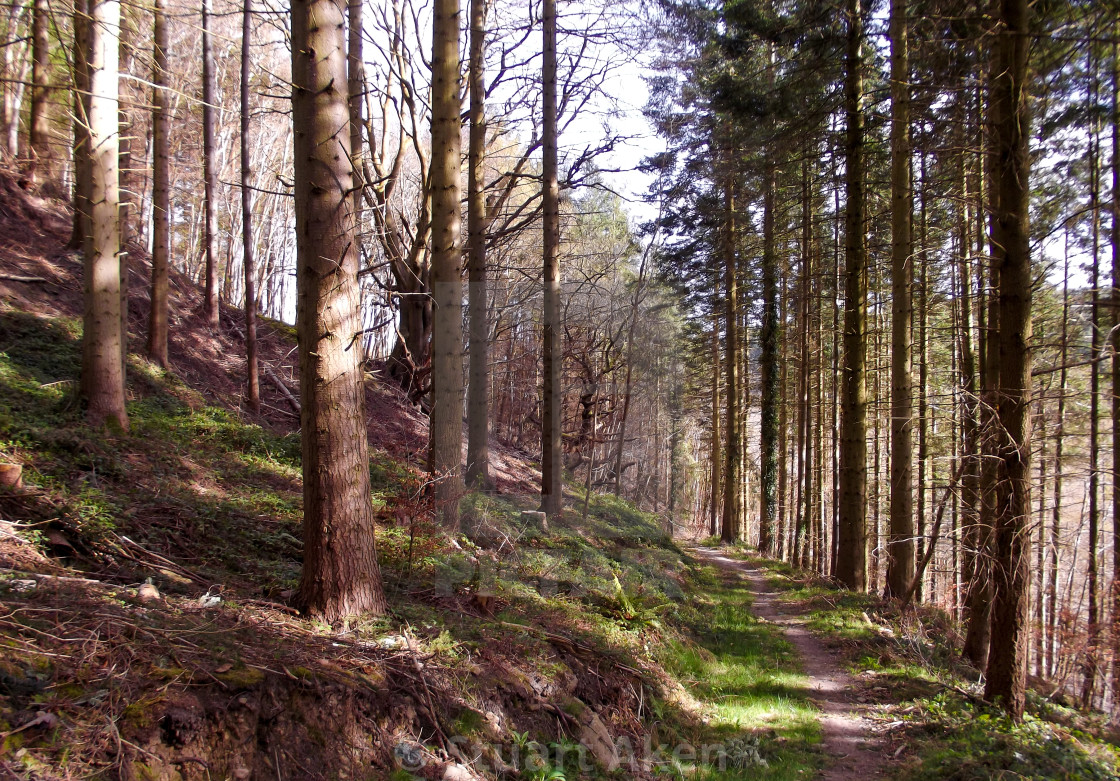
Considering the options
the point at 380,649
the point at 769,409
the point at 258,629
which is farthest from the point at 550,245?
the point at 769,409

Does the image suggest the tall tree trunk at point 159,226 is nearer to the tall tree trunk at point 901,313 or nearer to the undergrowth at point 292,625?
the undergrowth at point 292,625

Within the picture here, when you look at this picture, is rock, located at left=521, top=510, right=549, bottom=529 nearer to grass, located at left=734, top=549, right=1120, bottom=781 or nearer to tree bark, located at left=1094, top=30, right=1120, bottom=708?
grass, located at left=734, top=549, right=1120, bottom=781

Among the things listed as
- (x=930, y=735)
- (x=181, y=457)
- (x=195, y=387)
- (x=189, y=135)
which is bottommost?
(x=930, y=735)

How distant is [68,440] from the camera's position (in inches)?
256

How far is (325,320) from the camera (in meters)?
4.39

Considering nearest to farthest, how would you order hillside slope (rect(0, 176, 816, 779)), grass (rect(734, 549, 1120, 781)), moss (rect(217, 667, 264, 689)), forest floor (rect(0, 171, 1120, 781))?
hillside slope (rect(0, 176, 816, 779)) → forest floor (rect(0, 171, 1120, 781)) → moss (rect(217, 667, 264, 689)) → grass (rect(734, 549, 1120, 781))

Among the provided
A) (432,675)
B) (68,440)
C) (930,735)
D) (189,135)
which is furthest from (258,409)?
(189,135)

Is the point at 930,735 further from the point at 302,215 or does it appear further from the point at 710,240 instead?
the point at 710,240

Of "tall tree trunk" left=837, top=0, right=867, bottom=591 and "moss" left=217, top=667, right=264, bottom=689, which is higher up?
"tall tree trunk" left=837, top=0, right=867, bottom=591

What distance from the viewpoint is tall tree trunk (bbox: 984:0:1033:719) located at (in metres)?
5.22

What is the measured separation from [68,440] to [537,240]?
1910 cm

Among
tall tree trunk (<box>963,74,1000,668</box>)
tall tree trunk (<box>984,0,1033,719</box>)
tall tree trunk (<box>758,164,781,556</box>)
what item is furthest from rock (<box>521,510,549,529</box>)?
tall tree trunk (<box>758,164,781,556</box>)

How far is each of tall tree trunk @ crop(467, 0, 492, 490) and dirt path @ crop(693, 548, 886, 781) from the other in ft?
18.1

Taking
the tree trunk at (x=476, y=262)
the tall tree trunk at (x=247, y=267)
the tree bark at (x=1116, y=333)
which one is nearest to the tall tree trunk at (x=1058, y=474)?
the tree bark at (x=1116, y=333)
